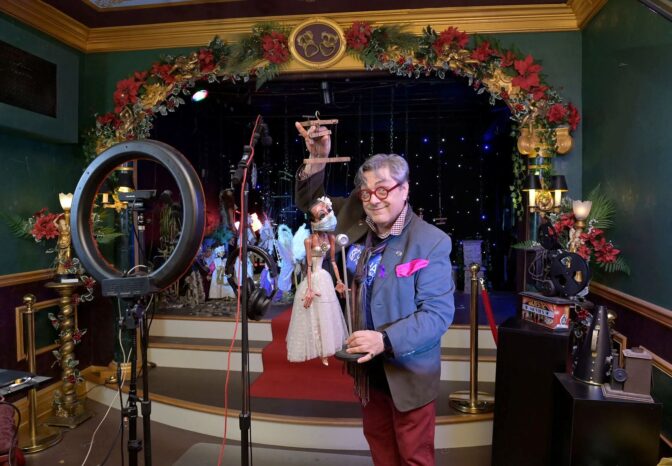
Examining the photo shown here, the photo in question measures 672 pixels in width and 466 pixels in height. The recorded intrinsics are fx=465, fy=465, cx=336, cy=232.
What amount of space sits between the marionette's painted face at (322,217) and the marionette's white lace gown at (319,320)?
569 mm

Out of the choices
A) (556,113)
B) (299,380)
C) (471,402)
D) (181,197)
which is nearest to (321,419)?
(299,380)

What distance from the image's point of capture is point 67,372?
3.85 meters

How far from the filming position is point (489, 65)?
3.89 meters

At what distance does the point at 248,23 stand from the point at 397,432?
3776 millimetres

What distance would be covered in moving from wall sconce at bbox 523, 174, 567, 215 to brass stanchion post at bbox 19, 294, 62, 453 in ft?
12.9

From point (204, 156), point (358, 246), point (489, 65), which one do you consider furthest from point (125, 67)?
point (358, 246)

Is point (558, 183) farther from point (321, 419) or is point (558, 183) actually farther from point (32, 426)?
point (32, 426)

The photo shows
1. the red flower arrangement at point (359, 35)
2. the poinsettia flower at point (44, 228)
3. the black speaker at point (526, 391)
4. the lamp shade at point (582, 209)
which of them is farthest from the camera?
the red flower arrangement at point (359, 35)

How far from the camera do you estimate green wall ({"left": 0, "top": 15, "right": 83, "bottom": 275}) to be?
3.66m

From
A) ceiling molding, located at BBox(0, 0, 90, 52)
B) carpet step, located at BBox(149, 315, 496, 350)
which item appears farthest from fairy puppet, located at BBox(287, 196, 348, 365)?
ceiling molding, located at BBox(0, 0, 90, 52)

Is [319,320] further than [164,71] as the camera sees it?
No

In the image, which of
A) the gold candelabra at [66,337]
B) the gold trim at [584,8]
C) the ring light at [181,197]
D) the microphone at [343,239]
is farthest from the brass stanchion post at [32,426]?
the gold trim at [584,8]

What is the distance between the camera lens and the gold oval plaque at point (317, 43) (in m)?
4.09

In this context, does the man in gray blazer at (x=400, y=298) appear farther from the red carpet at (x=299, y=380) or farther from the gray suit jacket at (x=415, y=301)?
the red carpet at (x=299, y=380)
